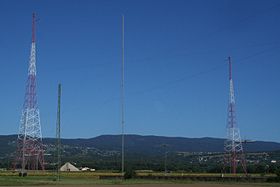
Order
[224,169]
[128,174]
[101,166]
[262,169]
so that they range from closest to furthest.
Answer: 1. [128,174]
2. [224,169]
3. [262,169]
4. [101,166]

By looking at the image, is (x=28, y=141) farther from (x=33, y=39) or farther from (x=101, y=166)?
(x=101, y=166)

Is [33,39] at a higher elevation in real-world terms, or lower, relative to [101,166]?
higher

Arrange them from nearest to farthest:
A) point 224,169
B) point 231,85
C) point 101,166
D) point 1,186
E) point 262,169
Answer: point 1,186
point 231,85
point 224,169
point 262,169
point 101,166

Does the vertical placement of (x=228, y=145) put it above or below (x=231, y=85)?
below

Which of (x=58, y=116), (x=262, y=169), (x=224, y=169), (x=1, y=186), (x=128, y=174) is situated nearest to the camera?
(x=1, y=186)

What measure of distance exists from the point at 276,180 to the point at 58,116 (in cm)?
3120

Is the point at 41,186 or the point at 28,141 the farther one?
the point at 28,141

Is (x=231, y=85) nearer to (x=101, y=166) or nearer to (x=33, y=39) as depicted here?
(x=33, y=39)

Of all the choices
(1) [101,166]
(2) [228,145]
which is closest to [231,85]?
(2) [228,145]

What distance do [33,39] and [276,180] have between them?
147ft

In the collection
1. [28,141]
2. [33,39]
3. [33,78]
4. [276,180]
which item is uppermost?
[33,39]

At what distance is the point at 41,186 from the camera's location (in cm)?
5288

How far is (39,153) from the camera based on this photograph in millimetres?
97062

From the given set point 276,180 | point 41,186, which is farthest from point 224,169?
point 41,186
